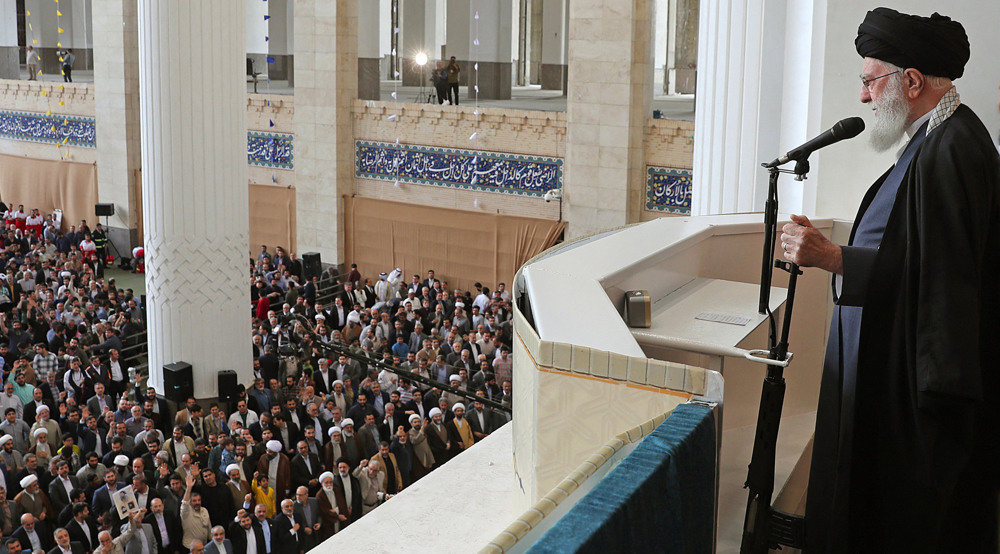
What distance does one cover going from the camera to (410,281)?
1254 cm

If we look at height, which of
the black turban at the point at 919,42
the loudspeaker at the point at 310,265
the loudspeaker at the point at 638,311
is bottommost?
the loudspeaker at the point at 310,265

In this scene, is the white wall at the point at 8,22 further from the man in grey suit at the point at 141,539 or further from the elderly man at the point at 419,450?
the man in grey suit at the point at 141,539

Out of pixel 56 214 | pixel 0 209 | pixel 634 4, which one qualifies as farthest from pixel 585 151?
pixel 0 209

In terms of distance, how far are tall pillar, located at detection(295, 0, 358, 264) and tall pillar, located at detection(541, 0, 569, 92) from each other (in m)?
4.29

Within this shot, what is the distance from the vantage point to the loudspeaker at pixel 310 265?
41.6 feet

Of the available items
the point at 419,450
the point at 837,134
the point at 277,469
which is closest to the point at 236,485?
the point at 277,469

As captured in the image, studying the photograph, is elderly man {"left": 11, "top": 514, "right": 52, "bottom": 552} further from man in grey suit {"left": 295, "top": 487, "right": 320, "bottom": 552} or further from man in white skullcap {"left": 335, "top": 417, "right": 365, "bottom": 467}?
man in white skullcap {"left": 335, "top": 417, "right": 365, "bottom": 467}

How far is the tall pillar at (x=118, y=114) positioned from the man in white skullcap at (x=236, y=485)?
1004cm

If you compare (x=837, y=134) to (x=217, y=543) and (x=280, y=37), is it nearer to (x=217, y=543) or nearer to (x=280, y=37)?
(x=217, y=543)

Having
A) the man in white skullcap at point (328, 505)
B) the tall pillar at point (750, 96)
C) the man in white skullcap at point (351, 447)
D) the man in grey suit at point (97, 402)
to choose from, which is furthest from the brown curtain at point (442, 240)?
the tall pillar at point (750, 96)

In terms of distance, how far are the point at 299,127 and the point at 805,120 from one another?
10464mm

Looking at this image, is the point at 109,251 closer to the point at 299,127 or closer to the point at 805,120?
the point at 299,127

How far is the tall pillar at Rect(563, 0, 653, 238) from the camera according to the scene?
10070mm

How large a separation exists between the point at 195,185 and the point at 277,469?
9.80 feet
